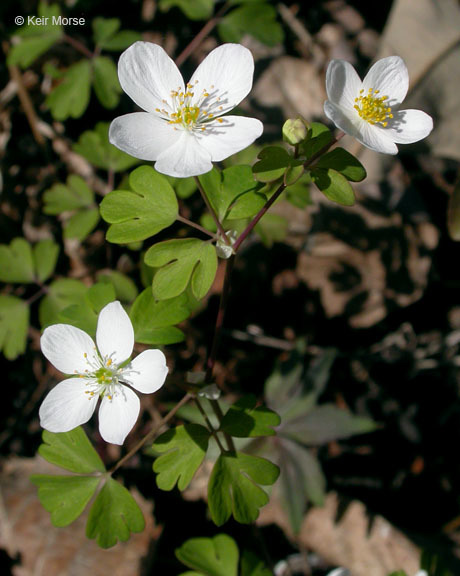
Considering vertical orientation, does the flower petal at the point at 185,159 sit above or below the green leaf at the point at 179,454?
above

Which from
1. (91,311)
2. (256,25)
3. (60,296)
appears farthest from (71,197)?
(256,25)

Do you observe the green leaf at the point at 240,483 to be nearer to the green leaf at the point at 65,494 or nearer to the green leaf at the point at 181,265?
the green leaf at the point at 65,494

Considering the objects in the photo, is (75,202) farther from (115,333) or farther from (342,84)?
(342,84)

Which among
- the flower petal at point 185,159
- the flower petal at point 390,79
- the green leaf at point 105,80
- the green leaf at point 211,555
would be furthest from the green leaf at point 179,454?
the green leaf at point 105,80

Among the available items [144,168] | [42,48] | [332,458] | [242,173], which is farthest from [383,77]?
[332,458]

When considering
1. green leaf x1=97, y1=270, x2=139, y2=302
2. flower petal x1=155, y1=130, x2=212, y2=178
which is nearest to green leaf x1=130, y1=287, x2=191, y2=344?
flower petal x1=155, y1=130, x2=212, y2=178

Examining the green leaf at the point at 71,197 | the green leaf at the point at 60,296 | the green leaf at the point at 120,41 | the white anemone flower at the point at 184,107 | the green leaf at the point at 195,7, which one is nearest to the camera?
the white anemone flower at the point at 184,107
